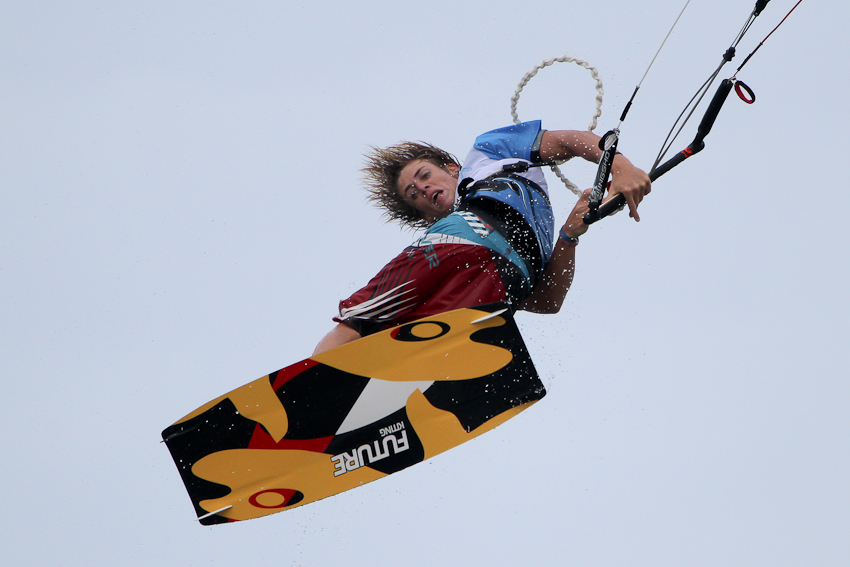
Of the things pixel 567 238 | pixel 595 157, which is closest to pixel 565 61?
pixel 595 157

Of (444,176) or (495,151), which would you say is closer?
(495,151)

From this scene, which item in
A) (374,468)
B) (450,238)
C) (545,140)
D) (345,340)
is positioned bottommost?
(374,468)

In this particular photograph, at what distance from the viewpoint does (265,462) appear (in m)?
3.86

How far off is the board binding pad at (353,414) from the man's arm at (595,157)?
0.69 meters

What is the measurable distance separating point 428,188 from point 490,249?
67 cm

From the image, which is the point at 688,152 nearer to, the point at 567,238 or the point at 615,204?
the point at 615,204

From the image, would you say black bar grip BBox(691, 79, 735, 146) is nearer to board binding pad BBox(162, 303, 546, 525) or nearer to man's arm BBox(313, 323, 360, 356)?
board binding pad BBox(162, 303, 546, 525)

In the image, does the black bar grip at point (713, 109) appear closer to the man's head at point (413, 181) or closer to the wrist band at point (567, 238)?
the wrist band at point (567, 238)

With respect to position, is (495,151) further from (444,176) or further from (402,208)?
(402,208)

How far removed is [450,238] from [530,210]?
0.40 m

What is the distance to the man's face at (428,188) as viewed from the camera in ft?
14.7

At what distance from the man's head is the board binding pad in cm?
97

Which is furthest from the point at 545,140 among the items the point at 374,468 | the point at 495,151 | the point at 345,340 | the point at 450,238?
the point at 374,468

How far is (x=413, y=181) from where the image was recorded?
449 centimetres
